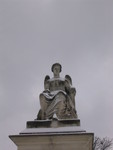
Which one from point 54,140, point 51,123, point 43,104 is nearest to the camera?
point 54,140

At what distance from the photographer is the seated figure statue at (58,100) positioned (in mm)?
6273

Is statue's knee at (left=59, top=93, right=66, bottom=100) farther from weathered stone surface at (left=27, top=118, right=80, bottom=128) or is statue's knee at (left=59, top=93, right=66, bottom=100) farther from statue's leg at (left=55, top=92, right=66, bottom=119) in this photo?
weathered stone surface at (left=27, top=118, right=80, bottom=128)

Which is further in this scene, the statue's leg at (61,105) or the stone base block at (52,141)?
the statue's leg at (61,105)

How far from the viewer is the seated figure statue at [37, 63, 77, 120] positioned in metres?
6.27

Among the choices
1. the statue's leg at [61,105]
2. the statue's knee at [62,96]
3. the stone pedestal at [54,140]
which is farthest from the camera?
the statue's knee at [62,96]

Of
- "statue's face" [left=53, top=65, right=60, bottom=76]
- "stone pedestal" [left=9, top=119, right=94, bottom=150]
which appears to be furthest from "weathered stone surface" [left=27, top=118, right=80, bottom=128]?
"statue's face" [left=53, top=65, right=60, bottom=76]

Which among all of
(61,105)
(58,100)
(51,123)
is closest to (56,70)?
(58,100)

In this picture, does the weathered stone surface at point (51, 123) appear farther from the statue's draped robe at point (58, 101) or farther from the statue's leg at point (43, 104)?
the statue's leg at point (43, 104)

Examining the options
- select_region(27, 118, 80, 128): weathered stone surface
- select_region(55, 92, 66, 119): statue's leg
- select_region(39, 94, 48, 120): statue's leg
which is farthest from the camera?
select_region(39, 94, 48, 120): statue's leg

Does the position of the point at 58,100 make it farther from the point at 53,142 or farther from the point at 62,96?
the point at 53,142

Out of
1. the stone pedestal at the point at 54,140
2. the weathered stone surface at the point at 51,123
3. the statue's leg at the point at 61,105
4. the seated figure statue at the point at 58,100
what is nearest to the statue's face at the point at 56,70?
the seated figure statue at the point at 58,100

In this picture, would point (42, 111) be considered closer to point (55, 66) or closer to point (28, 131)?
point (28, 131)

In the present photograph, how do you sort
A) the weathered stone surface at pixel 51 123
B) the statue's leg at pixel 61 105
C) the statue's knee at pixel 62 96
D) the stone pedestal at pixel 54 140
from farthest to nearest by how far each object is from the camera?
1. the statue's knee at pixel 62 96
2. the statue's leg at pixel 61 105
3. the weathered stone surface at pixel 51 123
4. the stone pedestal at pixel 54 140

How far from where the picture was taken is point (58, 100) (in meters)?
6.40
